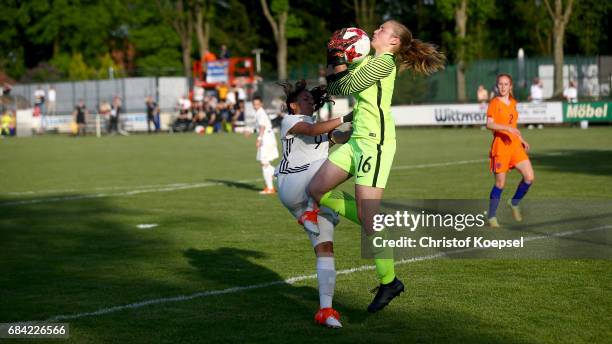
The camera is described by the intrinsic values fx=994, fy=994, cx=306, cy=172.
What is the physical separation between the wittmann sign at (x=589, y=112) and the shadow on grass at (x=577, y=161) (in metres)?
15.2

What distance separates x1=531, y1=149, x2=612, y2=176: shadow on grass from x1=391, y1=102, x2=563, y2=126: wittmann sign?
15.6 meters

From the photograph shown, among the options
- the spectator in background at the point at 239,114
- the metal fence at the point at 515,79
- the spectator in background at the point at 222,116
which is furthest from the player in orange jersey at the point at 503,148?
the spectator in background at the point at 222,116

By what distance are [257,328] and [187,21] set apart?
72.4m

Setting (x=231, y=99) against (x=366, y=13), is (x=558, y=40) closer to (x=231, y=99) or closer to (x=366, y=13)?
(x=231, y=99)

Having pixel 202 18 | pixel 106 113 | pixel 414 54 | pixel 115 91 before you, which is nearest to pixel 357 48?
pixel 414 54

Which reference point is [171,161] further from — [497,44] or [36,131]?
[497,44]

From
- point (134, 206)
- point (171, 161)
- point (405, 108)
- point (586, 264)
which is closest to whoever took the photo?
point (586, 264)

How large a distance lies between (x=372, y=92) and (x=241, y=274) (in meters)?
3.22

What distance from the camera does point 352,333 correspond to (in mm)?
7633

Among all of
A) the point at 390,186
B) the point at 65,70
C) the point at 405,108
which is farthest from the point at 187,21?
the point at 390,186

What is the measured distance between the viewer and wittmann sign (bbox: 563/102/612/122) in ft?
140

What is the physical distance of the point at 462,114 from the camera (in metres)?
45.5

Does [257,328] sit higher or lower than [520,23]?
lower

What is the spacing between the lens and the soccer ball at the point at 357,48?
26.1 feet
